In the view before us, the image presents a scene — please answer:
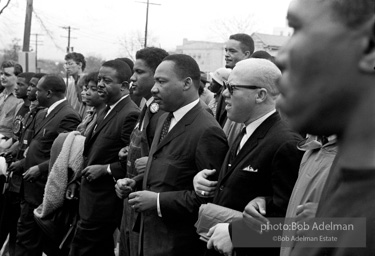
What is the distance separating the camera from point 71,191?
5.39 m

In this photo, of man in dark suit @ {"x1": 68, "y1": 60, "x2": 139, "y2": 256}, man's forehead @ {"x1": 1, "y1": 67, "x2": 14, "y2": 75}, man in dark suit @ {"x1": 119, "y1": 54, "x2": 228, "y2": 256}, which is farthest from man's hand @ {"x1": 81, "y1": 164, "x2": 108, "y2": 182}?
man's forehead @ {"x1": 1, "y1": 67, "x2": 14, "y2": 75}

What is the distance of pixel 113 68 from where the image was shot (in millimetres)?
5512

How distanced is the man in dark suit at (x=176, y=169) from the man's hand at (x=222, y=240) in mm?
629

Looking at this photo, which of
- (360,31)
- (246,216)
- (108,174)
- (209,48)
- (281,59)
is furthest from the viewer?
(209,48)

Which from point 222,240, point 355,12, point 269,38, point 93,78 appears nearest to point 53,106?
point 93,78

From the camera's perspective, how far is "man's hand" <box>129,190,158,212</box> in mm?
3801

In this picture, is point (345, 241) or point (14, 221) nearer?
point (345, 241)

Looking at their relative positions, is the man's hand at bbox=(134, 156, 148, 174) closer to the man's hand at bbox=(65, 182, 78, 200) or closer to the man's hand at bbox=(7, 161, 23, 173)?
the man's hand at bbox=(65, 182, 78, 200)

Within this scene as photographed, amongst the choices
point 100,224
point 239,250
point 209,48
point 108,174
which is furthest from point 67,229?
point 209,48

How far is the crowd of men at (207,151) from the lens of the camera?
0.84m

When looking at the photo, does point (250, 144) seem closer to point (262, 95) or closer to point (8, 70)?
point (262, 95)

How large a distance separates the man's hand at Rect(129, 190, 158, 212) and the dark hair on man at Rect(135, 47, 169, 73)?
1.76 meters

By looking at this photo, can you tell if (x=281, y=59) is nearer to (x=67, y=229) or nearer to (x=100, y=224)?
(x=100, y=224)

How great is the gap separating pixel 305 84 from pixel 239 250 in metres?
2.23
